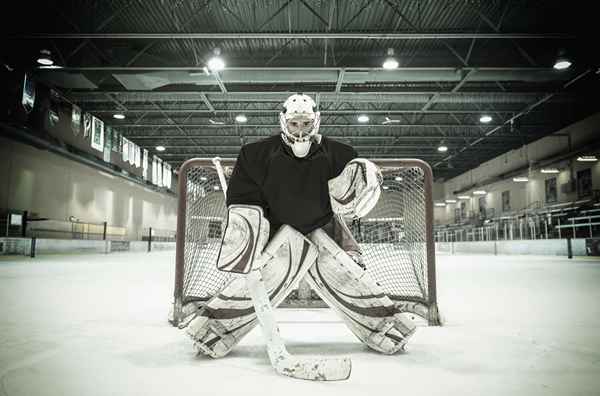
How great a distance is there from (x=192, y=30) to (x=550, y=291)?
909cm

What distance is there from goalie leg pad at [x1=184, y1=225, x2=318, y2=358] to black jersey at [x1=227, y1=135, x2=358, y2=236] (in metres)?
0.10

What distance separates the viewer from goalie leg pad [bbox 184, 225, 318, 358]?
1.61 meters

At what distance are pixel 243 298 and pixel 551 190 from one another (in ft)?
72.7

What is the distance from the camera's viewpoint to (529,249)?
46.7 ft

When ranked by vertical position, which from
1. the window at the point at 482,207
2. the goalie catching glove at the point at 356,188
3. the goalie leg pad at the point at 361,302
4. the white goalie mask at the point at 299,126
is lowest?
the goalie leg pad at the point at 361,302

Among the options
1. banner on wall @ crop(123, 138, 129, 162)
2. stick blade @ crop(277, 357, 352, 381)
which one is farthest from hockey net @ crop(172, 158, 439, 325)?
banner on wall @ crop(123, 138, 129, 162)

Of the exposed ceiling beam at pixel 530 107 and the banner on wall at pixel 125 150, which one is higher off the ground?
the exposed ceiling beam at pixel 530 107

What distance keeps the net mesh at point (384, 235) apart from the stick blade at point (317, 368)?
1232mm

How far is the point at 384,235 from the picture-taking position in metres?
3.20

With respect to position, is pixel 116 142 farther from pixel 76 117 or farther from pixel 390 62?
pixel 390 62

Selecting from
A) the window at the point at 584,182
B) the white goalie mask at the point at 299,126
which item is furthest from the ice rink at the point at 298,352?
the window at the point at 584,182

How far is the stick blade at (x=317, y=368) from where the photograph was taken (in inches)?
52.5

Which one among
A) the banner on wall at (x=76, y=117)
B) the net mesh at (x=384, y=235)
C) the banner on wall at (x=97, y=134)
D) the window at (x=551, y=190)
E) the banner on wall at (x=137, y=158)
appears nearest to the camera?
the net mesh at (x=384, y=235)

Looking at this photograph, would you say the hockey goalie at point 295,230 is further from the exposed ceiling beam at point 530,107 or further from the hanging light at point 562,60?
the exposed ceiling beam at point 530,107
